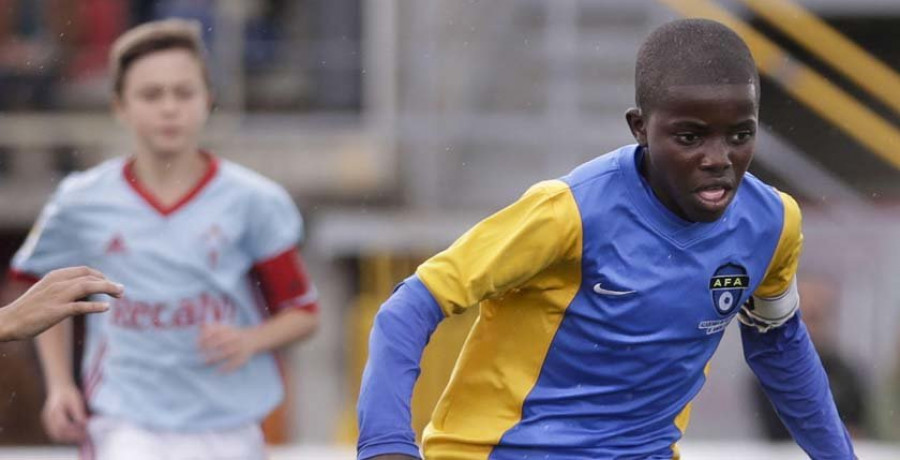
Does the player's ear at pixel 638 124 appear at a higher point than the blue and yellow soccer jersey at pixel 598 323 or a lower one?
higher

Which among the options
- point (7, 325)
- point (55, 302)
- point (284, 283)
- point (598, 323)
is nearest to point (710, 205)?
point (598, 323)

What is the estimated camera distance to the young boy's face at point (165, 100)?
246 inches

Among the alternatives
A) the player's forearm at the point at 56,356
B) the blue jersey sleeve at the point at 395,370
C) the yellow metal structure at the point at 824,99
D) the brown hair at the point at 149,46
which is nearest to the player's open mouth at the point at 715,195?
the blue jersey sleeve at the point at 395,370

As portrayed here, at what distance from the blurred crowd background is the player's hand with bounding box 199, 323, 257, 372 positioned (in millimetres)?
5071

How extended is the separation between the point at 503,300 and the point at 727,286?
0.51m

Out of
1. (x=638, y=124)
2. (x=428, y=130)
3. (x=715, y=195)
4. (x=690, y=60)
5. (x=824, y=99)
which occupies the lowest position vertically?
(x=428, y=130)

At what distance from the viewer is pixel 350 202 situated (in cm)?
1394

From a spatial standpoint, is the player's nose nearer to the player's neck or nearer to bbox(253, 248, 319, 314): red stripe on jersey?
bbox(253, 248, 319, 314): red stripe on jersey

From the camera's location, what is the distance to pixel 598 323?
427cm

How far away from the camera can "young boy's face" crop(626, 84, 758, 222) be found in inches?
160

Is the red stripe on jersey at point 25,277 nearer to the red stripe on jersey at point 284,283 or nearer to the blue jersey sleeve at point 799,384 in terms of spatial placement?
the red stripe on jersey at point 284,283

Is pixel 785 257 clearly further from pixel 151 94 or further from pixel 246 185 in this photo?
pixel 151 94

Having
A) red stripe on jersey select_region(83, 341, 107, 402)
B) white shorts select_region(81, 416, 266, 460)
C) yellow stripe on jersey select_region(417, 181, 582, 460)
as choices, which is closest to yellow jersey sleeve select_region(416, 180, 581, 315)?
yellow stripe on jersey select_region(417, 181, 582, 460)

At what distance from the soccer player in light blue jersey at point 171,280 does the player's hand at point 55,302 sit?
1.95m
